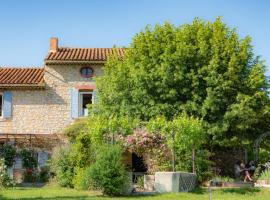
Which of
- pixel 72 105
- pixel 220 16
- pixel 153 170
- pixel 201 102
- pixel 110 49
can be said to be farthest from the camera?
pixel 110 49

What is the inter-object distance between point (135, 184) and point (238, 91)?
713 centimetres

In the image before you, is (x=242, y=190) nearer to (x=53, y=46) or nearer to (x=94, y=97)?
(x=94, y=97)

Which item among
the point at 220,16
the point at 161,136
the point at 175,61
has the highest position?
the point at 220,16

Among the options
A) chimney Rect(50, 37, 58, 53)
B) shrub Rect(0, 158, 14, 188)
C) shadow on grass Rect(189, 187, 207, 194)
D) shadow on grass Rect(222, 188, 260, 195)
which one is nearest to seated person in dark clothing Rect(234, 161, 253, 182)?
shadow on grass Rect(222, 188, 260, 195)

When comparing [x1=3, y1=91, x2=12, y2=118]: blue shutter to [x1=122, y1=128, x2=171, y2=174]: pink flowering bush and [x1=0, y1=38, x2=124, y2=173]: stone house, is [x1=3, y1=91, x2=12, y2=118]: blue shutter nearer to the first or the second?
[x1=0, y1=38, x2=124, y2=173]: stone house

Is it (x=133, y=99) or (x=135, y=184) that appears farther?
(x=133, y=99)

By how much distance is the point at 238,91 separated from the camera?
24.5 m

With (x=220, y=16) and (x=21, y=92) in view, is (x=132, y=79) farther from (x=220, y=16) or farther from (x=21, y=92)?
(x=21, y=92)

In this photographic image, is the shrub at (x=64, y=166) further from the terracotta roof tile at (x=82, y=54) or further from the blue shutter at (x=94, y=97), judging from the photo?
the terracotta roof tile at (x=82, y=54)

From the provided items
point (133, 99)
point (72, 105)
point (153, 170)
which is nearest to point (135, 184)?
point (153, 170)

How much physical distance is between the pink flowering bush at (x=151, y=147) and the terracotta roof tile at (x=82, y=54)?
924 centimetres

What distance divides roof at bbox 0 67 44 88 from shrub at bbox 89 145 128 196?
12.0 m

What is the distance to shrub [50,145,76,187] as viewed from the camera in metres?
21.3

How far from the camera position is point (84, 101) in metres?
29.7
